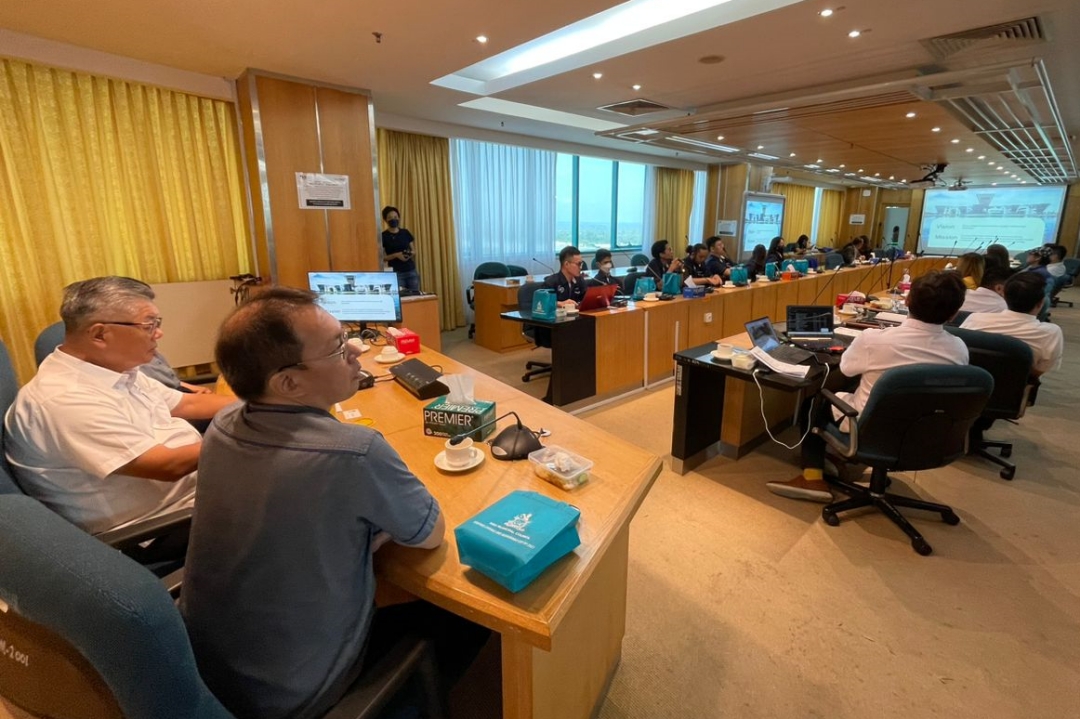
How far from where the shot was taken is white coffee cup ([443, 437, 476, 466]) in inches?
52.5

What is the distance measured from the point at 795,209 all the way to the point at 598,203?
692 cm

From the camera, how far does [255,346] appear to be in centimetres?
85

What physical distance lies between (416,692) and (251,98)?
4.15m

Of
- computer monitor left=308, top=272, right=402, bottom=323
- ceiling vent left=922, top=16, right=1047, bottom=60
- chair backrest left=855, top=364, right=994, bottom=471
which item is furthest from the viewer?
ceiling vent left=922, top=16, right=1047, bottom=60

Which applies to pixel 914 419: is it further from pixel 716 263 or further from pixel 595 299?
pixel 716 263

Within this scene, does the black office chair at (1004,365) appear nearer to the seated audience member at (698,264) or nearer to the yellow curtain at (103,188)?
the seated audience member at (698,264)

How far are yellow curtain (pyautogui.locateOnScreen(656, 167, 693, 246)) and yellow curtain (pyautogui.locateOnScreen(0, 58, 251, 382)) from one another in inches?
275

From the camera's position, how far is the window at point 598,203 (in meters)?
7.74

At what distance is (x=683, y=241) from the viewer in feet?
31.7

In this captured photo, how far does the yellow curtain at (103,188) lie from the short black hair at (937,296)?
15.5ft

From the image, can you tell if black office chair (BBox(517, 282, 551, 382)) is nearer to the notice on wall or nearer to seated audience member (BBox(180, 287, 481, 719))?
the notice on wall

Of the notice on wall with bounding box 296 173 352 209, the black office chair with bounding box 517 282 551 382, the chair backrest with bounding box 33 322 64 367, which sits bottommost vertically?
the black office chair with bounding box 517 282 551 382

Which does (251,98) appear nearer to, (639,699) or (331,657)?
(331,657)

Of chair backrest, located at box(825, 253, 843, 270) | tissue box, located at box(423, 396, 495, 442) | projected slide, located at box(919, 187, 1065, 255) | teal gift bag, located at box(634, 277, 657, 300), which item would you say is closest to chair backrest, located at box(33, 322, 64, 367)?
tissue box, located at box(423, 396, 495, 442)
